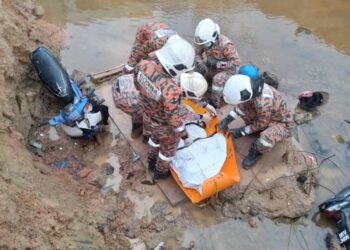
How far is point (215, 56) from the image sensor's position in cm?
645

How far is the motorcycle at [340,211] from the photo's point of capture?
512cm

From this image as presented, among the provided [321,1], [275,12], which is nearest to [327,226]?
[275,12]

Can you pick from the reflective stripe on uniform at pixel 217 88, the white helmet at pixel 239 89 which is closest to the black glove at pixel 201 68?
the reflective stripe on uniform at pixel 217 88

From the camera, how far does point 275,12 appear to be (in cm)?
951

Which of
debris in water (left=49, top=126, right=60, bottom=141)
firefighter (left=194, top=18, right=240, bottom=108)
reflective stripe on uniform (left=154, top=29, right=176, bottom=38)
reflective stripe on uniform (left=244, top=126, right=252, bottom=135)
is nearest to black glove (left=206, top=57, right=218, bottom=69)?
firefighter (left=194, top=18, right=240, bottom=108)

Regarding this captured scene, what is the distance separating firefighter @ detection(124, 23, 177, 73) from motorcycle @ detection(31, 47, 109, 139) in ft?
2.85

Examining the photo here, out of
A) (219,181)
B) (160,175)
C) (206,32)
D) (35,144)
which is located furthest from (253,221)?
(35,144)

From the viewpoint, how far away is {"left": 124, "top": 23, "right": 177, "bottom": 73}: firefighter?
18.7 feet

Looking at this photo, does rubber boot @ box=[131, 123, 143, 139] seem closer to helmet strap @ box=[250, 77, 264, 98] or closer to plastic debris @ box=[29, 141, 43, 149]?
plastic debris @ box=[29, 141, 43, 149]

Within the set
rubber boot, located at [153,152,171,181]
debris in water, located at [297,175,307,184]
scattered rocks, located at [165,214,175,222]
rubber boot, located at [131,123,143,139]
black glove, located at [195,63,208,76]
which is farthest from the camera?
black glove, located at [195,63,208,76]

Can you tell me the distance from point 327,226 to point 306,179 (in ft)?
2.32

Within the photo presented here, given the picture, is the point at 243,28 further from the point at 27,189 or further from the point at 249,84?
A: the point at 27,189

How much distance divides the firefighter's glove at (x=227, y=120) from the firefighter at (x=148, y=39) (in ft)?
4.47

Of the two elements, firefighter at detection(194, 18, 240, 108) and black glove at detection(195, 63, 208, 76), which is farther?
black glove at detection(195, 63, 208, 76)
